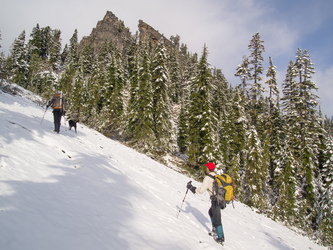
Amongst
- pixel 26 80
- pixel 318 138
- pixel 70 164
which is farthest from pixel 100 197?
pixel 26 80

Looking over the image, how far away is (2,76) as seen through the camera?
14.1 m

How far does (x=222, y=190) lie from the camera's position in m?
6.14

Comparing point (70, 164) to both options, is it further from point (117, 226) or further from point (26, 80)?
point (26, 80)

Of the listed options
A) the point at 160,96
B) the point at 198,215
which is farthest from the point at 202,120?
the point at 198,215

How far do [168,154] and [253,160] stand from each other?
14.3 meters

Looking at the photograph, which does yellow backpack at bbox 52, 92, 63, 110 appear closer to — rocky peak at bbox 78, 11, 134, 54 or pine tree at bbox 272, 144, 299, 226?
pine tree at bbox 272, 144, 299, 226

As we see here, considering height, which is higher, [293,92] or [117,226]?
[293,92]

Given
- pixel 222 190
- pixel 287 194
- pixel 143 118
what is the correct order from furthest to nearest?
1. pixel 143 118
2. pixel 287 194
3. pixel 222 190

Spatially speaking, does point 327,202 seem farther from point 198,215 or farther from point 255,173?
point 198,215

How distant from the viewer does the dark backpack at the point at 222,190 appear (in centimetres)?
610

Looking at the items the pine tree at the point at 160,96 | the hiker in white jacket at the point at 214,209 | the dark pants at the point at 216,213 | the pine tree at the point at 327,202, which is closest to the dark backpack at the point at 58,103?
the hiker in white jacket at the point at 214,209

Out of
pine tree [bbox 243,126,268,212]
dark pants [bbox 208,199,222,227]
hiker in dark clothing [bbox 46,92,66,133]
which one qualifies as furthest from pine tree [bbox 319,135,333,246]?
hiker in dark clothing [bbox 46,92,66,133]

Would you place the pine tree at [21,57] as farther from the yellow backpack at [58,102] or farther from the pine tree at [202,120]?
the yellow backpack at [58,102]

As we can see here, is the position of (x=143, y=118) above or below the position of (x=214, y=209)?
above
